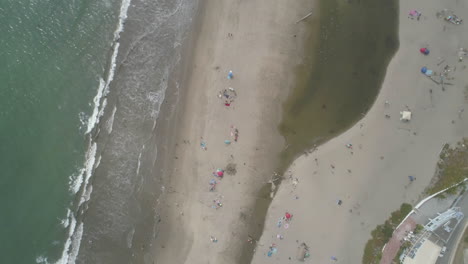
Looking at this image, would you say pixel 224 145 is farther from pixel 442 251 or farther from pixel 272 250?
pixel 442 251

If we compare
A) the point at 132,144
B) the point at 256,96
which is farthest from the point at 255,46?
the point at 132,144

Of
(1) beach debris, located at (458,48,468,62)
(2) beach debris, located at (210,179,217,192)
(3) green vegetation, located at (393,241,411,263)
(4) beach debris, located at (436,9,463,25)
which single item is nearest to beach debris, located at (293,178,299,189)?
(2) beach debris, located at (210,179,217,192)

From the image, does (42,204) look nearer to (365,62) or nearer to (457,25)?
(365,62)

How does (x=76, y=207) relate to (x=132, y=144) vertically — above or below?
below

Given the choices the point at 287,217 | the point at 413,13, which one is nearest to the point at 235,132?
the point at 287,217

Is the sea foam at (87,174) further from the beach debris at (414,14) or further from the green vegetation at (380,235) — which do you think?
the beach debris at (414,14)
